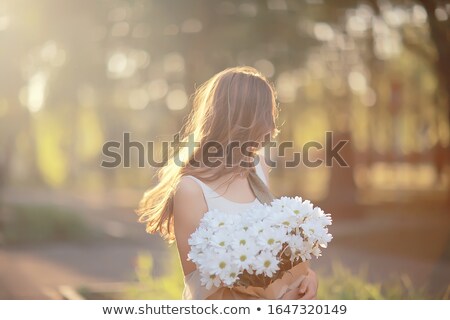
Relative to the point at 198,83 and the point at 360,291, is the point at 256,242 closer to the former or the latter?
the point at 360,291

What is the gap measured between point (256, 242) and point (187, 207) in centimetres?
29

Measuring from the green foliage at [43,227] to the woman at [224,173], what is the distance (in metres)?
9.55

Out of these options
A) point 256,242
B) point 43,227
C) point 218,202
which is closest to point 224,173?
point 218,202

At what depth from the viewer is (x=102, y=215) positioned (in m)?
15.9

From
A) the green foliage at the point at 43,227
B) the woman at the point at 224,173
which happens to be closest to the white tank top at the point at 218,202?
the woman at the point at 224,173

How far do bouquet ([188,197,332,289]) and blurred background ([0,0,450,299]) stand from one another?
3008 millimetres

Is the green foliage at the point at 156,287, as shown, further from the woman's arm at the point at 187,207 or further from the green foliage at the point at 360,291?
the woman's arm at the point at 187,207

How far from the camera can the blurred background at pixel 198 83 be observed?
30.0 feet

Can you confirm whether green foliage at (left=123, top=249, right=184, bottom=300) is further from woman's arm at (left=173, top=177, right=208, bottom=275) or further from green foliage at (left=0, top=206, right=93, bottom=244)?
green foliage at (left=0, top=206, right=93, bottom=244)

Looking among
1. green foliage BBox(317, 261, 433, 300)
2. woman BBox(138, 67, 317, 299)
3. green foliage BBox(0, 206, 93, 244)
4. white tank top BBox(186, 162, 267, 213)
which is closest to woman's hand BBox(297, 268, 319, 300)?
Answer: woman BBox(138, 67, 317, 299)

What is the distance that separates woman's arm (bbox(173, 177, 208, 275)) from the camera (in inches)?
107

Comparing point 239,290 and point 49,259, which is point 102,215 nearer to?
point 49,259

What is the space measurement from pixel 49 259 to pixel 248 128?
8290 millimetres
